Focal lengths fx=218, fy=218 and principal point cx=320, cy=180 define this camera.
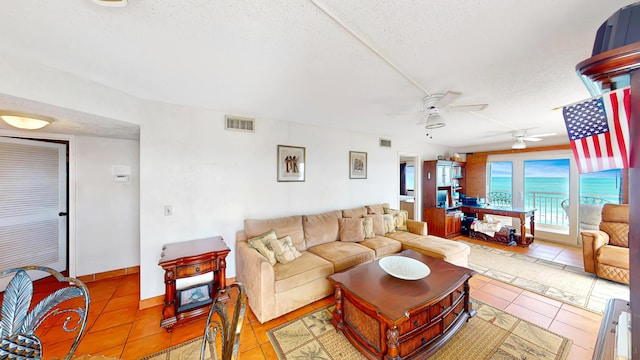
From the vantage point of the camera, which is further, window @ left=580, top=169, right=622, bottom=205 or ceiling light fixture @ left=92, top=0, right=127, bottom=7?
window @ left=580, top=169, right=622, bottom=205

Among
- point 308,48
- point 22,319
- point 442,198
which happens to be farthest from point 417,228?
point 22,319

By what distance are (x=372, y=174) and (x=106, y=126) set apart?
13.8ft

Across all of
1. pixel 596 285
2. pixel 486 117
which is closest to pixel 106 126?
pixel 486 117

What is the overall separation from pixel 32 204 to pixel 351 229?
4.52 m

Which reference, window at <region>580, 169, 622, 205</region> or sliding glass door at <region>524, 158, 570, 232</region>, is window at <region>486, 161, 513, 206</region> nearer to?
sliding glass door at <region>524, 158, 570, 232</region>

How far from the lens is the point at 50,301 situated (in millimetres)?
1036

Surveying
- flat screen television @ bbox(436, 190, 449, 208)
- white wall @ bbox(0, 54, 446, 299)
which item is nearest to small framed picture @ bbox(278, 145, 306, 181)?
white wall @ bbox(0, 54, 446, 299)

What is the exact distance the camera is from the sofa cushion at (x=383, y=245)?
10.6 ft

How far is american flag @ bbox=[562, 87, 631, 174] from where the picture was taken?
3.13 ft

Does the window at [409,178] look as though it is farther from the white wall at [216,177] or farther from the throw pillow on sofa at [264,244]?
the throw pillow on sofa at [264,244]

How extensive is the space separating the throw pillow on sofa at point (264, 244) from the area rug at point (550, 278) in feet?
10.7

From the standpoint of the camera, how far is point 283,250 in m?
2.71

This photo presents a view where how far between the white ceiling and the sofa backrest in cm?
231

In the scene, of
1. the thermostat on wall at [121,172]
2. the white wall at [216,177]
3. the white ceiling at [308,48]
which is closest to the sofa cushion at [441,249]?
the white wall at [216,177]
